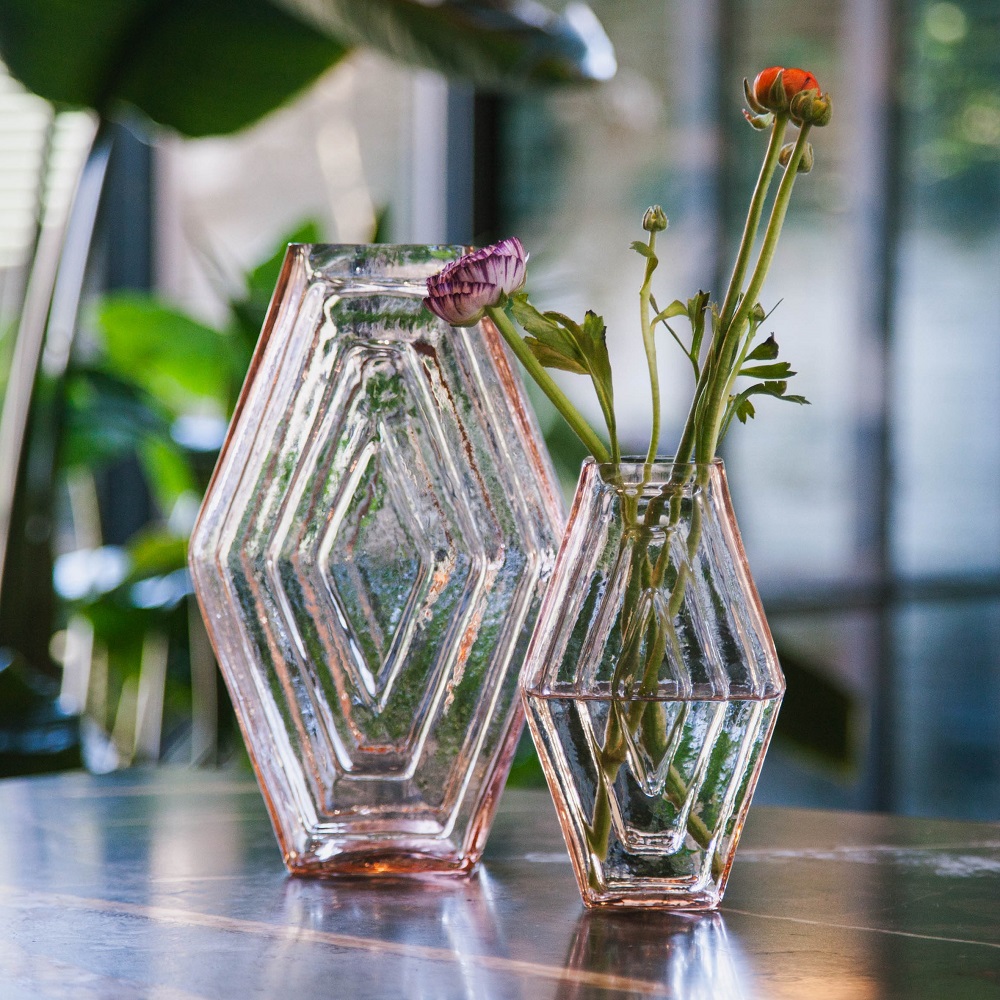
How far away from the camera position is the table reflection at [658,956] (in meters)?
0.40

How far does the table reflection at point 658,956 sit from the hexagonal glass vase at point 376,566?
10 cm

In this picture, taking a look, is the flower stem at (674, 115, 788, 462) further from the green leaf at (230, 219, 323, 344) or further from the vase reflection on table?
the green leaf at (230, 219, 323, 344)

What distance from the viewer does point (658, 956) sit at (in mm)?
433

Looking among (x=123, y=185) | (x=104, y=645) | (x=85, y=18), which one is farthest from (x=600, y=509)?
(x=123, y=185)

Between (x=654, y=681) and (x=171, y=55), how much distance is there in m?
1.33

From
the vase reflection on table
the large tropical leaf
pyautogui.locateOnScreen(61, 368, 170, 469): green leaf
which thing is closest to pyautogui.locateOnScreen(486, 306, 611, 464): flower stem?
the vase reflection on table

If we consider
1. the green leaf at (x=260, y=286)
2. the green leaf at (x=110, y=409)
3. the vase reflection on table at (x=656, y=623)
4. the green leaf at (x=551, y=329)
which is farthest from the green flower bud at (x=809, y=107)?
the green leaf at (x=110, y=409)

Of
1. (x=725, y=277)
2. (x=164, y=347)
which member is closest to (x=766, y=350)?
(x=164, y=347)

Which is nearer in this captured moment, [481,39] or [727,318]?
[727,318]

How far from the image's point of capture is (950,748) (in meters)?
2.49

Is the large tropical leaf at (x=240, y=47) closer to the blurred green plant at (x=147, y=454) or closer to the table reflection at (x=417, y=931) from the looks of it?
the blurred green plant at (x=147, y=454)

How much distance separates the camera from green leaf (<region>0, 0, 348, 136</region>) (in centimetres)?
151

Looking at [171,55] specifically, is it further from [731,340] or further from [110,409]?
[731,340]

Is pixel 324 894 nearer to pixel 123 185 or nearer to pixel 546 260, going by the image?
pixel 546 260
